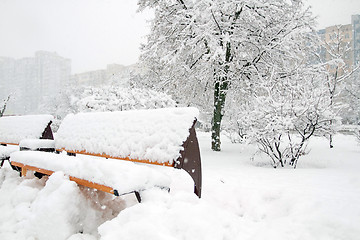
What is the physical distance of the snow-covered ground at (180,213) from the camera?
1.61m

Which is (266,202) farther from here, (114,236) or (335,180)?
(114,236)

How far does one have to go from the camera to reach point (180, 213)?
1.69 m

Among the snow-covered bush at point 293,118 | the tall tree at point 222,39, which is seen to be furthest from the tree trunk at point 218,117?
the snow-covered bush at point 293,118

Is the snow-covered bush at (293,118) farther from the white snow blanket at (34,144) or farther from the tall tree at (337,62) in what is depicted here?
the white snow blanket at (34,144)

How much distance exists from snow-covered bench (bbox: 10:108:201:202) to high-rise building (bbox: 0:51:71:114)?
6355 cm

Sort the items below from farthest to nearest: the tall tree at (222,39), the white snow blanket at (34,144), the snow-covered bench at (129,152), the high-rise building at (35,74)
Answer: the high-rise building at (35,74), the tall tree at (222,39), the white snow blanket at (34,144), the snow-covered bench at (129,152)

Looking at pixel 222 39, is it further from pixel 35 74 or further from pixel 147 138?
pixel 35 74

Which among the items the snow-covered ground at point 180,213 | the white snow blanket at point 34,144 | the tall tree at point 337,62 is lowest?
the snow-covered ground at point 180,213

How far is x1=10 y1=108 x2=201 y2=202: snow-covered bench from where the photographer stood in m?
1.76

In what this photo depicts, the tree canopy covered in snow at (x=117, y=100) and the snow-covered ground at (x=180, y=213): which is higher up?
the tree canopy covered in snow at (x=117, y=100)

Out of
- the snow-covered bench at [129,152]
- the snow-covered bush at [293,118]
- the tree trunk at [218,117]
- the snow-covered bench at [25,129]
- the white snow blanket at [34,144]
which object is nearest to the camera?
the snow-covered bench at [129,152]

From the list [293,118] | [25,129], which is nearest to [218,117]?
[293,118]

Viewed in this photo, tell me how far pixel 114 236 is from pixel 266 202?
189cm

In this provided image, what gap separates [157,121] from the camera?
2.50 meters
